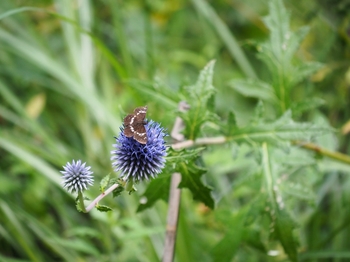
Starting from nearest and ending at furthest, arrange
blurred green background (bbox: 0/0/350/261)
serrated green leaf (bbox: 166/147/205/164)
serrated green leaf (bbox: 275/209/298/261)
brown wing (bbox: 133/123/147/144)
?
brown wing (bbox: 133/123/147/144), serrated green leaf (bbox: 166/147/205/164), serrated green leaf (bbox: 275/209/298/261), blurred green background (bbox: 0/0/350/261)

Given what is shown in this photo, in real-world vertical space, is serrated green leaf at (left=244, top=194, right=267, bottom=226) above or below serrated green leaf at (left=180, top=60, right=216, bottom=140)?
below

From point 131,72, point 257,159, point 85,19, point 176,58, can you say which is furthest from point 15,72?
point 257,159

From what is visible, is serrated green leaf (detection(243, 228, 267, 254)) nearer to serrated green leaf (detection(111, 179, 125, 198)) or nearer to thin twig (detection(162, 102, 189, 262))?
thin twig (detection(162, 102, 189, 262))

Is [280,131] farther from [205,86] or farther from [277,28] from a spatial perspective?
[277,28]

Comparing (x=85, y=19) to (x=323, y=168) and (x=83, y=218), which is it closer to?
(x=83, y=218)

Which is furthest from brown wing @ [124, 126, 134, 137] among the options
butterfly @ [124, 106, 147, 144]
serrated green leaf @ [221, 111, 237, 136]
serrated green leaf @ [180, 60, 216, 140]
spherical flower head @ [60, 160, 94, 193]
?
serrated green leaf @ [221, 111, 237, 136]

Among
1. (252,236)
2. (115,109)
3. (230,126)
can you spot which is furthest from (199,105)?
(115,109)

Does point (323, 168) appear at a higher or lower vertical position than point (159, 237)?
higher
